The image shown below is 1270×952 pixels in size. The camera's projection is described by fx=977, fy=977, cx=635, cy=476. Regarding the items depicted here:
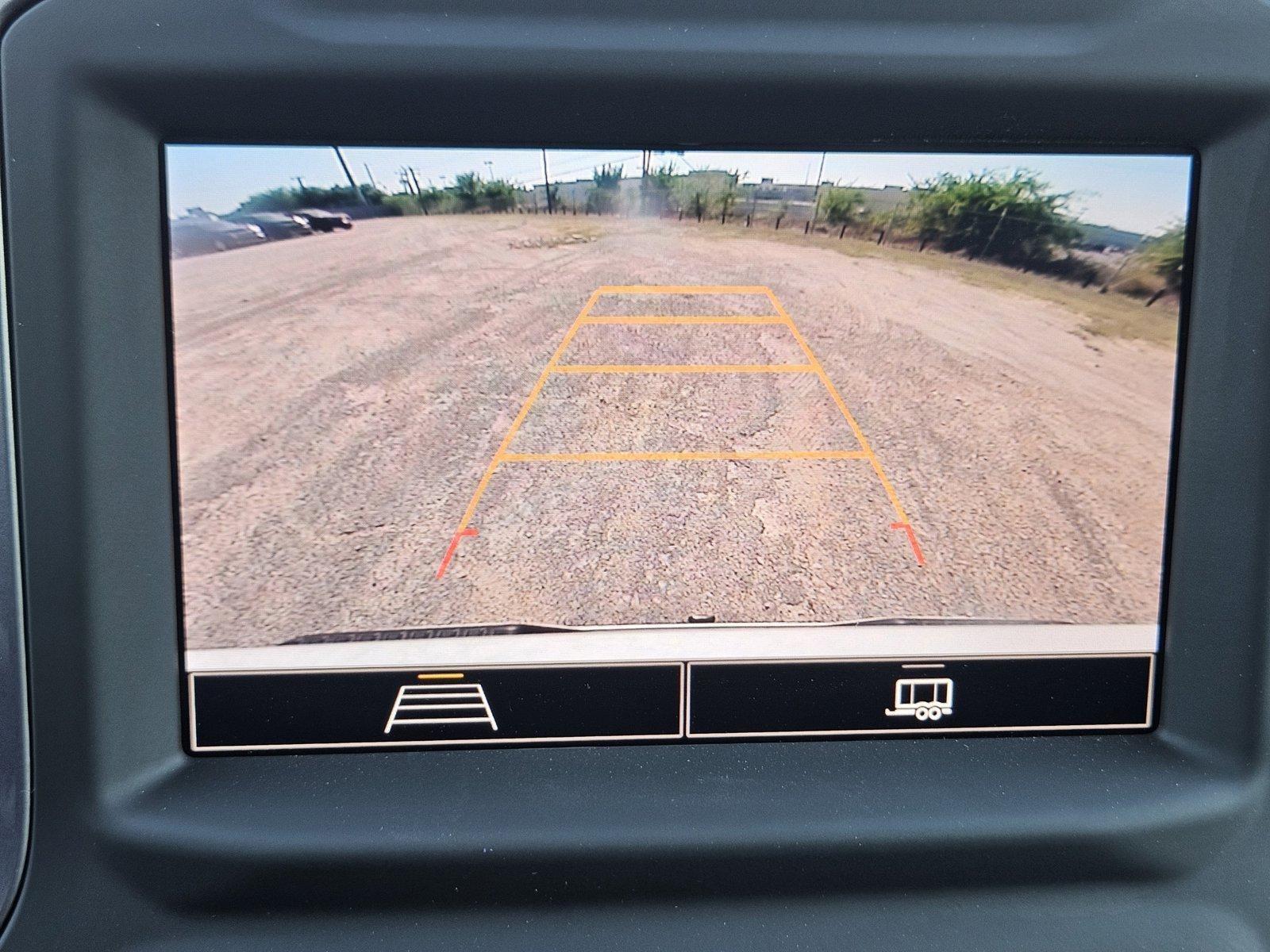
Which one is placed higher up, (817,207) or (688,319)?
(817,207)

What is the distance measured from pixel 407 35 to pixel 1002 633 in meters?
0.87

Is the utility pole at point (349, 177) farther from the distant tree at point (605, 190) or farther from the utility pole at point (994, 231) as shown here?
the utility pole at point (994, 231)

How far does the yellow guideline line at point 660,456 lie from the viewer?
3.38 ft

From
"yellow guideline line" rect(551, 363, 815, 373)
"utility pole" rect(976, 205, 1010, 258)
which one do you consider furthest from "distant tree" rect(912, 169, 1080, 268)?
"yellow guideline line" rect(551, 363, 815, 373)

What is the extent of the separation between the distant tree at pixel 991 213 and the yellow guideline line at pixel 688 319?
0.62 feet

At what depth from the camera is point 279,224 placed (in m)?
1.01

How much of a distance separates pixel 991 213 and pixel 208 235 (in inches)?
32.1

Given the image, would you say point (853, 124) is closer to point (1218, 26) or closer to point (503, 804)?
point (1218, 26)

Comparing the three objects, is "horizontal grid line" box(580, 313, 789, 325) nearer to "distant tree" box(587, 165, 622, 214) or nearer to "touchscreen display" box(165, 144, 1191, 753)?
"touchscreen display" box(165, 144, 1191, 753)

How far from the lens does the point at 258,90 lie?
94 centimetres

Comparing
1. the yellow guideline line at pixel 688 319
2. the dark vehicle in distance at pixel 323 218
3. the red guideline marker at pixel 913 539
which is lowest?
the red guideline marker at pixel 913 539

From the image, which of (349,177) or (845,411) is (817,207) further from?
(349,177)

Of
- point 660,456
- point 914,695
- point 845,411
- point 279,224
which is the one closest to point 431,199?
point 279,224

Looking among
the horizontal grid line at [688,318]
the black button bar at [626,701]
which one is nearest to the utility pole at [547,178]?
the horizontal grid line at [688,318]
